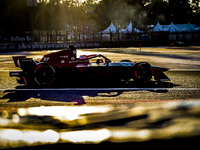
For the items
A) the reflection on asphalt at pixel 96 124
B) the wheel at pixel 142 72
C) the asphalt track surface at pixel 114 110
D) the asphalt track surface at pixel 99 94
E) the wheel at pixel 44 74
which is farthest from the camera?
the wheel at pixel 142 72

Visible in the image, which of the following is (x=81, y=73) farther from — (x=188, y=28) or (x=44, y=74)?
(x=188, y=28)

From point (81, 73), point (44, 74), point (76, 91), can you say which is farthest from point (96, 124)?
point (44, 74)

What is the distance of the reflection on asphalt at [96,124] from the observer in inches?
130

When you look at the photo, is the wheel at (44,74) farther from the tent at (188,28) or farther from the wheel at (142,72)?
the tent at (188,28)

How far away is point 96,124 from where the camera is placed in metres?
3.84

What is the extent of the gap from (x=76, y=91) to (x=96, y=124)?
8.37 feet

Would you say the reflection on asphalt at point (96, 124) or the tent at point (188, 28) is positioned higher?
the tent at point (188, 28)

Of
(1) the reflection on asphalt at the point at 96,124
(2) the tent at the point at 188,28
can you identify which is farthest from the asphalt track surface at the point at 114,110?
(2) the tent at the point at 188,28

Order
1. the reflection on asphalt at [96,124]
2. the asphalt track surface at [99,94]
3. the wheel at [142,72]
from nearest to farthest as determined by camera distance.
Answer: the reflection on asphalt at [96,124] → the asphalt track surface at [99,94] → the wheel at [142,72]

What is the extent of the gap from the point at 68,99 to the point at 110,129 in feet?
6.86

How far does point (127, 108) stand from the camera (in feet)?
15.4

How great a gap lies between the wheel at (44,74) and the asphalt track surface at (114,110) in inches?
13.7

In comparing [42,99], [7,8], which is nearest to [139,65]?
[42,99]

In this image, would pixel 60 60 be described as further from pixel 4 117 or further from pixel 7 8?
pixel 7 8
